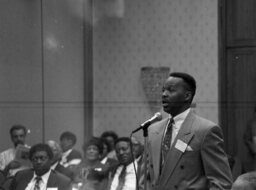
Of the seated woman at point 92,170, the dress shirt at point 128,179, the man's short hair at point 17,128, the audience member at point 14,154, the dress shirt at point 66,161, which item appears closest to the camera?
the dress shirt at point 128,179

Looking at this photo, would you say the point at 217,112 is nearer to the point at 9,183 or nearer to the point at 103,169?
the point at 103,169

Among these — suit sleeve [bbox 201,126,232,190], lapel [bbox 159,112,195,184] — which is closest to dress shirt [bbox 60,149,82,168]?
lapel [bbox 159,112,195,184]

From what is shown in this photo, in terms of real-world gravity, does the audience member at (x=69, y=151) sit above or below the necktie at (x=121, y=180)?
above

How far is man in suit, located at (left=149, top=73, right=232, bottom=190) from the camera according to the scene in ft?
9.86

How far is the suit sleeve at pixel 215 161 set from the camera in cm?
297

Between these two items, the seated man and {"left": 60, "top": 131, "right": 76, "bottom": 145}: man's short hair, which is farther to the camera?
{"left": 60, "top": 131, "right": 76, "bottom": 145}: man's short hair

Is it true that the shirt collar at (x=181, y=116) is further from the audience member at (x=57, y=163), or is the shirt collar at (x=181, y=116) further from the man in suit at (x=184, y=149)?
the audience member at (x=57, y=163)

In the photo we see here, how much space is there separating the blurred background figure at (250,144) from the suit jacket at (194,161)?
1.33 metres

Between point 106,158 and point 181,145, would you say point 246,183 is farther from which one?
point 106,158

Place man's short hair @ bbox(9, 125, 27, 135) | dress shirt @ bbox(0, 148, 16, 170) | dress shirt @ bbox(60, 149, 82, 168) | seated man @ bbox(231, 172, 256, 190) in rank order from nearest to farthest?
seated man @ bbox(231, 172, 256, 190)
dress shirt @ bbox(60, 149, 82, 168)
dress shirt @ bbox(0, 148, 16, 170)
man's short hair @ bbox(9, 125, 27, 135)

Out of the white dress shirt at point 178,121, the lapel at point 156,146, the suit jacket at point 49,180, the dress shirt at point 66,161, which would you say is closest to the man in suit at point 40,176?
the suit jacket at point 49,180

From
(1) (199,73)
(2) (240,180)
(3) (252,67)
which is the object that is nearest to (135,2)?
(1) (199,73)

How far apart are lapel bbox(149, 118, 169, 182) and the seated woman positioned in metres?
1.41

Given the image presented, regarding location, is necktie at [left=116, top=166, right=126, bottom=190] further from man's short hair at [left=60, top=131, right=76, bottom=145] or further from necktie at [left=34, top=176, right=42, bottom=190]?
man's short hair at [left=60, top=131, right=76, bottom=145]
